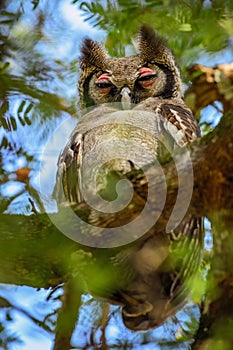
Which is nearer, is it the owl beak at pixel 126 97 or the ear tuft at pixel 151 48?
the owl beak at pixel 126 97

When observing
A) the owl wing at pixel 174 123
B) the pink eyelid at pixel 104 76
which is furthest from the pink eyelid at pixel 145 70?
the owl wing at pixel 174 123

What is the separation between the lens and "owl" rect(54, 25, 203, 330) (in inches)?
77.8

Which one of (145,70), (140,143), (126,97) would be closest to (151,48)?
(145,70)

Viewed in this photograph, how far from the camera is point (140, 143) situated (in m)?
2.46

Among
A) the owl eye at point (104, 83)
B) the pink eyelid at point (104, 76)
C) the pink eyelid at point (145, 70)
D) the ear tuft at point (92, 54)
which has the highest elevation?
the ear tuft at point (92, 54)

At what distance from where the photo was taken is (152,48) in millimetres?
3133

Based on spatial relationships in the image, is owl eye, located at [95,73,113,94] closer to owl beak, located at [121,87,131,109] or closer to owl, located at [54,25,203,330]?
owl, located at [54,25,203,330]

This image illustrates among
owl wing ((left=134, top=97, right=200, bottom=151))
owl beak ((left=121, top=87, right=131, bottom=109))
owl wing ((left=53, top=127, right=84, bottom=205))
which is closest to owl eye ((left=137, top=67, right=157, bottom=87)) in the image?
owl beak ((left=121, top=87, right=131, bottom=109))

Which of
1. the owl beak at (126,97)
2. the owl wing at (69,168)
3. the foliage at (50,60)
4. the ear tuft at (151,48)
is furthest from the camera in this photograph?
the ear tuft at (151,48)

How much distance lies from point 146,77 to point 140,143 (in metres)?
0.75

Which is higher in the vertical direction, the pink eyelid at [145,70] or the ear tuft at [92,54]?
the ear tuft at [92,54]

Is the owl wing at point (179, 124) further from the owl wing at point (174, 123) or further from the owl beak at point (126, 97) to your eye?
the owl beak at point (126, 97)

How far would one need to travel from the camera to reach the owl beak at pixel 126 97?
2906 mm

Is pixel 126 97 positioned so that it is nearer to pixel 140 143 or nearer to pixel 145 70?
pixel 145 70
